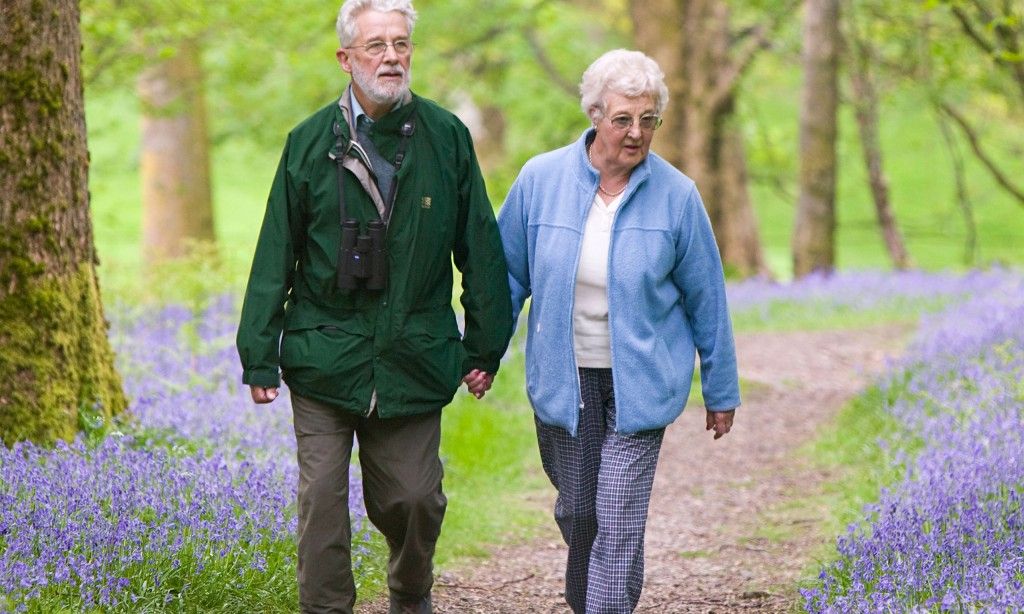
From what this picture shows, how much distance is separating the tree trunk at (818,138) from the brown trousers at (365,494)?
582 inches

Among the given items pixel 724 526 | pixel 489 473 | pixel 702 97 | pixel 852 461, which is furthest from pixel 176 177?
pixel 724 526

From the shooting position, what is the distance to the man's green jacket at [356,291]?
14.1ft

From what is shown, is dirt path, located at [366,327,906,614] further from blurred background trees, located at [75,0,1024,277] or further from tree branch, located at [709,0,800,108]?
tree branch, located at [709,0,800,108]

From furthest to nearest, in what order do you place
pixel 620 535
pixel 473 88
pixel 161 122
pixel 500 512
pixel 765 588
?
1. pixel 473 88
2. pixel 161 122
3. pixel 500 512
4. pixel 765 588
5. pixel 620 535

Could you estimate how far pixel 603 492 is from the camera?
14.9 ft

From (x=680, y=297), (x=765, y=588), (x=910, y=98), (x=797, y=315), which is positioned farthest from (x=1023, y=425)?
(x=910, y=98)

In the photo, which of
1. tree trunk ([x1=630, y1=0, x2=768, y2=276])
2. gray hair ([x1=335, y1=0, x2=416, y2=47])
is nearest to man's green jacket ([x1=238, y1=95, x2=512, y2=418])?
gray hair ([x1=335, y1=0, x2=416, y2=47])

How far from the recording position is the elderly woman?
176 inches

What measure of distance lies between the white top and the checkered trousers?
0.07 metres

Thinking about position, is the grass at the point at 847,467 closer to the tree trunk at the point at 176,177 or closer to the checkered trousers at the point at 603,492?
the checkered trousers at the point at 603,492

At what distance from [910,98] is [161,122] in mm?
11449

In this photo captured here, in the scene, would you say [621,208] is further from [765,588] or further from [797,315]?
[797,315]

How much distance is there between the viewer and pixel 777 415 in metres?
10.2

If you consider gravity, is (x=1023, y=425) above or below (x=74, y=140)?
below
